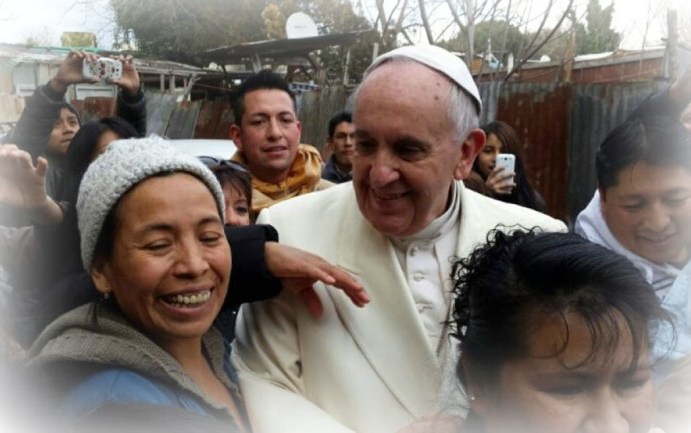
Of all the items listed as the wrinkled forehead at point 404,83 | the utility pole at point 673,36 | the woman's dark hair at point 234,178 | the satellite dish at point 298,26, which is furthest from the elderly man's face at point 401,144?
the utility pole at point 673,36

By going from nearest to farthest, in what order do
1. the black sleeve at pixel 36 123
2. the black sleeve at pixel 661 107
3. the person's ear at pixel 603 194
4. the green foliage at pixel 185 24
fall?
the person's ear at pixel 603 194, the black sleeve at pixel 661 107, the black sleeve at pixel 36 123, the green foliage at pixel 185 24

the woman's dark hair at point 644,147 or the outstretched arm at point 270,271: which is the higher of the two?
the woman's dark hair at point 644,147

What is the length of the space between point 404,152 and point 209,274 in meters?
0.63

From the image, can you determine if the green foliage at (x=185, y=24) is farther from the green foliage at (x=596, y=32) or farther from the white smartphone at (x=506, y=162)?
the green foliage at (x=596, y=32)

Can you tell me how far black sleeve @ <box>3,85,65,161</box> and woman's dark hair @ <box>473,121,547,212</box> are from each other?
1.97m

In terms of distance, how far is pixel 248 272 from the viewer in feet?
5.19

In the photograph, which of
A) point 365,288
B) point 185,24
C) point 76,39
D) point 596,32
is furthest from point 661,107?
point 596,32

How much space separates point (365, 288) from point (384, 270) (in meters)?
0.07

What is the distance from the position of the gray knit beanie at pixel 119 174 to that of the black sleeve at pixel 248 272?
0.26 m

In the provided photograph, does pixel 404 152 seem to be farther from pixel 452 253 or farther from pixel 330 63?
pixel 330 63

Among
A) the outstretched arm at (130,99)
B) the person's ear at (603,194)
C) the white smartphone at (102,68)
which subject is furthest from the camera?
the outstretched arm at (130,99)

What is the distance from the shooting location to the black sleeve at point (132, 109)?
2.95 metres

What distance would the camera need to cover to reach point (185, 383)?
3.96 ft

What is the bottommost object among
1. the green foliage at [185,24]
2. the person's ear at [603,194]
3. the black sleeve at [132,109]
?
the person's ear at [603,194]
